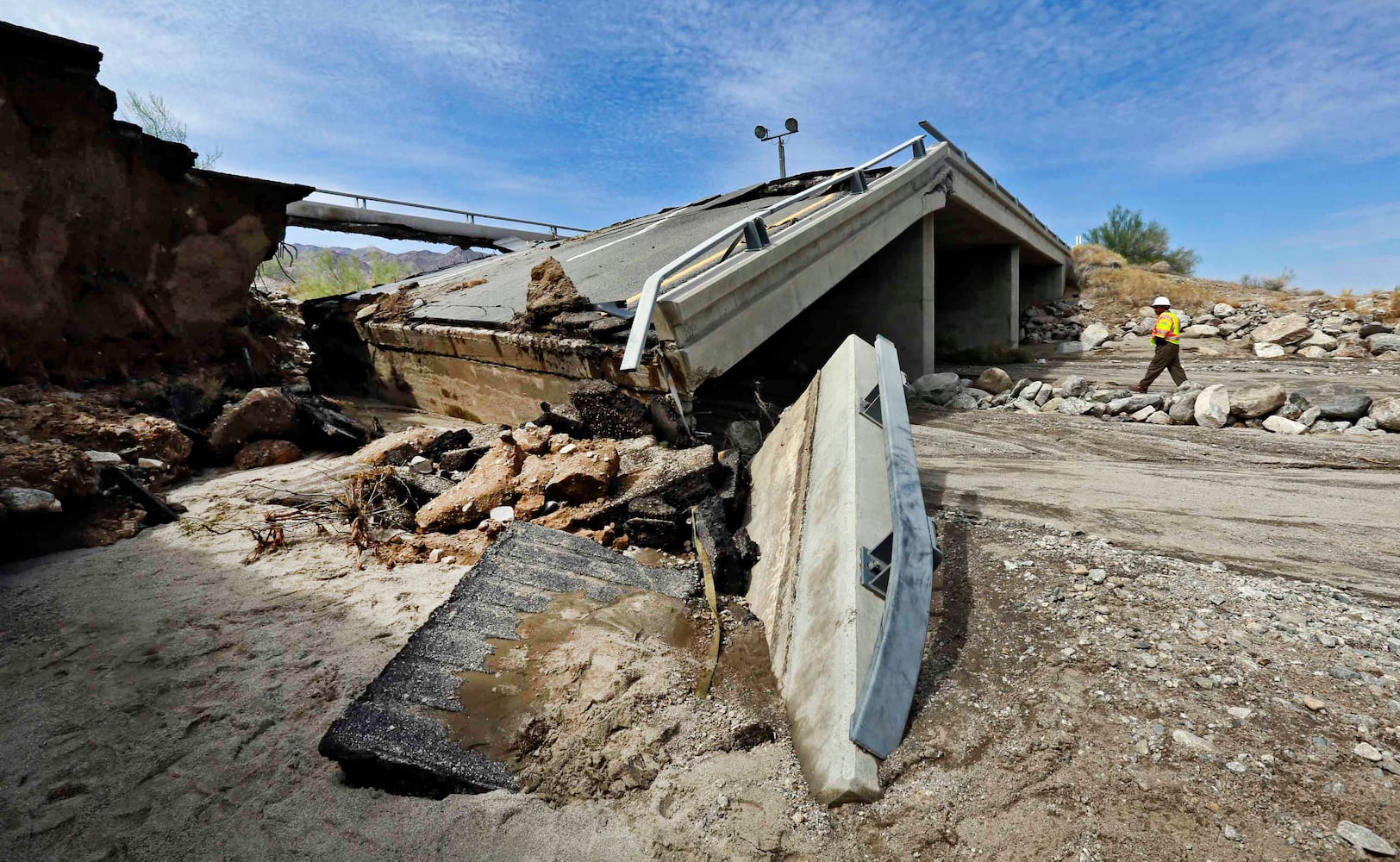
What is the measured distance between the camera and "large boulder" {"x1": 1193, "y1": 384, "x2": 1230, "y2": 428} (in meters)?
7.02

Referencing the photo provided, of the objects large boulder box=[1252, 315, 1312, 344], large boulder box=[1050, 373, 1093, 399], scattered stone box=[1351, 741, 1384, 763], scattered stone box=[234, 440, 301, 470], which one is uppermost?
large boulder box=[1252, 315, 1312, 344]

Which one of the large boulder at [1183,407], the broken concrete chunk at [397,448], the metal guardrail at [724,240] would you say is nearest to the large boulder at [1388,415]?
the large boulder at [1183,407]

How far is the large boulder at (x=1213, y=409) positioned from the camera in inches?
276

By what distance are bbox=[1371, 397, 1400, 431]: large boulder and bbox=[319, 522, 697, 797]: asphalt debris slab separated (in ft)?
25.5

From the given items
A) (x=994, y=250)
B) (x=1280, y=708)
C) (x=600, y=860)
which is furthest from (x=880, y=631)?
(x=994, y=250)

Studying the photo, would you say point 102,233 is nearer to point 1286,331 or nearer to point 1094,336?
point 1094,336

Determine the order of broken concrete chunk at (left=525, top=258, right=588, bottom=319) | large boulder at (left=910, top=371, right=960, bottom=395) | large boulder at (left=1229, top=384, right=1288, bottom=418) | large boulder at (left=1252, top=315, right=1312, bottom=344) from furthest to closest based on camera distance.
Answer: large boulder at (left=1252, top=315, right=1312, bottom=344)
large boulder at (left=910, top=371, right=960, bottom=395)
large boulder at (left=1229, top=384, right=1288, bottom=418)
broken concrete chunk at (left=525, top=258, right=588, bottom=319)

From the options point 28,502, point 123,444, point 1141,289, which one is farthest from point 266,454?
point 1141,289

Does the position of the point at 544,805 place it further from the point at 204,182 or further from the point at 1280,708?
the point at 204,182

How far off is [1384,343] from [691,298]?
14.8m

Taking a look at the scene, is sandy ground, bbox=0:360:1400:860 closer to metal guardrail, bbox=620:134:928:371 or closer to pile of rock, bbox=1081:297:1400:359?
metal guardrail, bbox=620:134:928:371


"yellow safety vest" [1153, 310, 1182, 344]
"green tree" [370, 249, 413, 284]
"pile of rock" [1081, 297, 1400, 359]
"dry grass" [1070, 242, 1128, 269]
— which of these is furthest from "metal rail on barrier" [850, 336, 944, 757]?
"dry grass" [1070, 242, 1128, 269]

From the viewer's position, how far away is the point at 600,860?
172 cm

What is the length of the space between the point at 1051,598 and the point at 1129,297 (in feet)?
71.1
